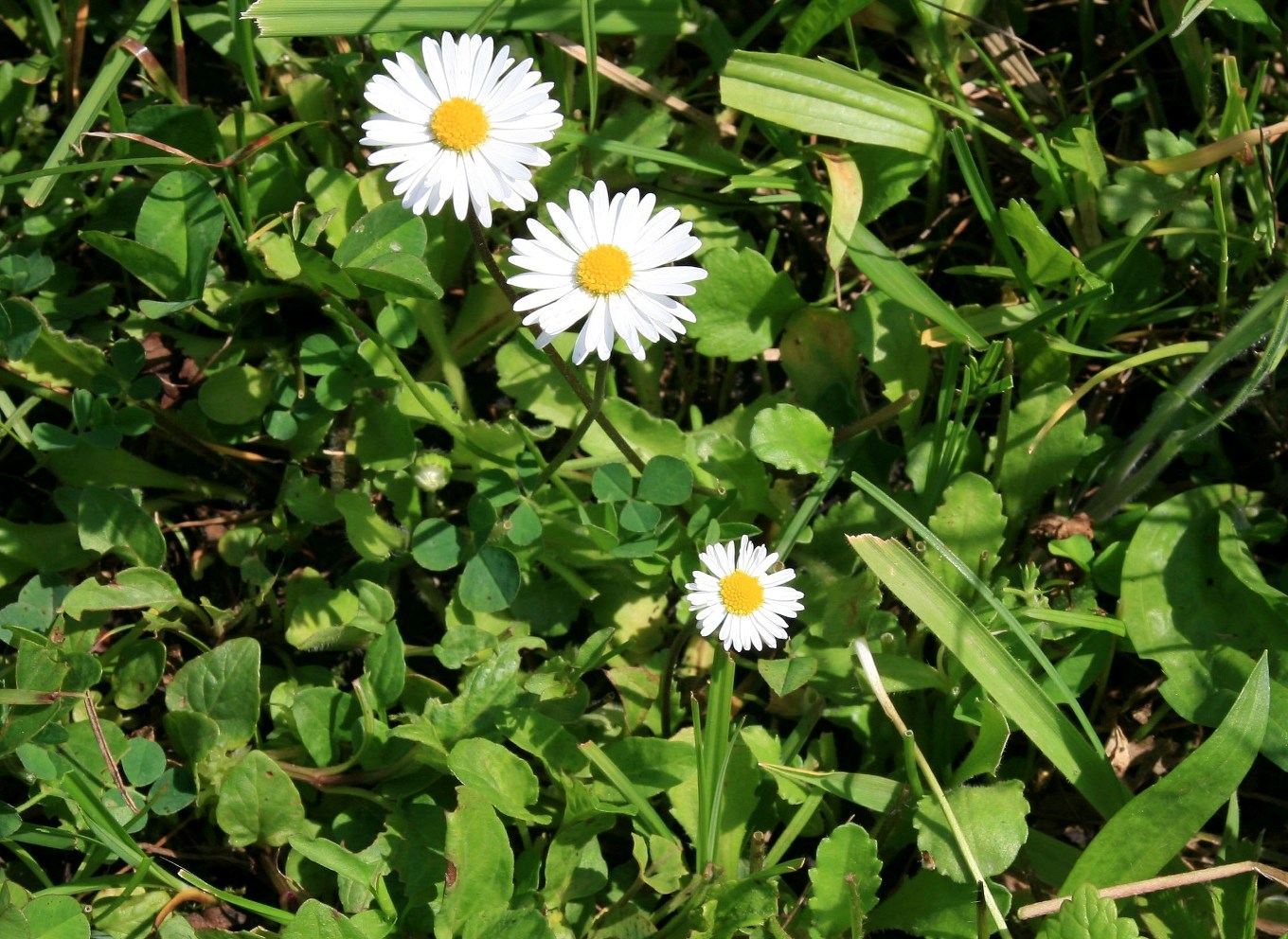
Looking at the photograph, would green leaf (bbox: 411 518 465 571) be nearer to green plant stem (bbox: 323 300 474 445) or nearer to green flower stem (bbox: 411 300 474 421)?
green plant stem (bbox: 323 300 474 445)

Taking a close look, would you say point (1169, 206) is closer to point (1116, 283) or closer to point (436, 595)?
point (1116, 283)

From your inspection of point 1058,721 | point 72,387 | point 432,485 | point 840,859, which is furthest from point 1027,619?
point 72,387

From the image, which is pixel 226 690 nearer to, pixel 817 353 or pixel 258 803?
pixel 258 803

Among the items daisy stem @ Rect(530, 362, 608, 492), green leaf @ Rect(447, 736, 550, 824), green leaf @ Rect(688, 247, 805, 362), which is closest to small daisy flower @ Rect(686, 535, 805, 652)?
daisy stem @ Rect(530, 362, 608, 492)

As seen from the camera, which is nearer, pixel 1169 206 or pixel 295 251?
pixel 295 251

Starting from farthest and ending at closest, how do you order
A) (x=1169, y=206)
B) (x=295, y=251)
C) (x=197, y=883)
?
1. (x=1169, y=206)
2. (x=295, y=251)
3. (x=197, y=883)

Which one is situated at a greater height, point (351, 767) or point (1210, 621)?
point (1210, 621)
